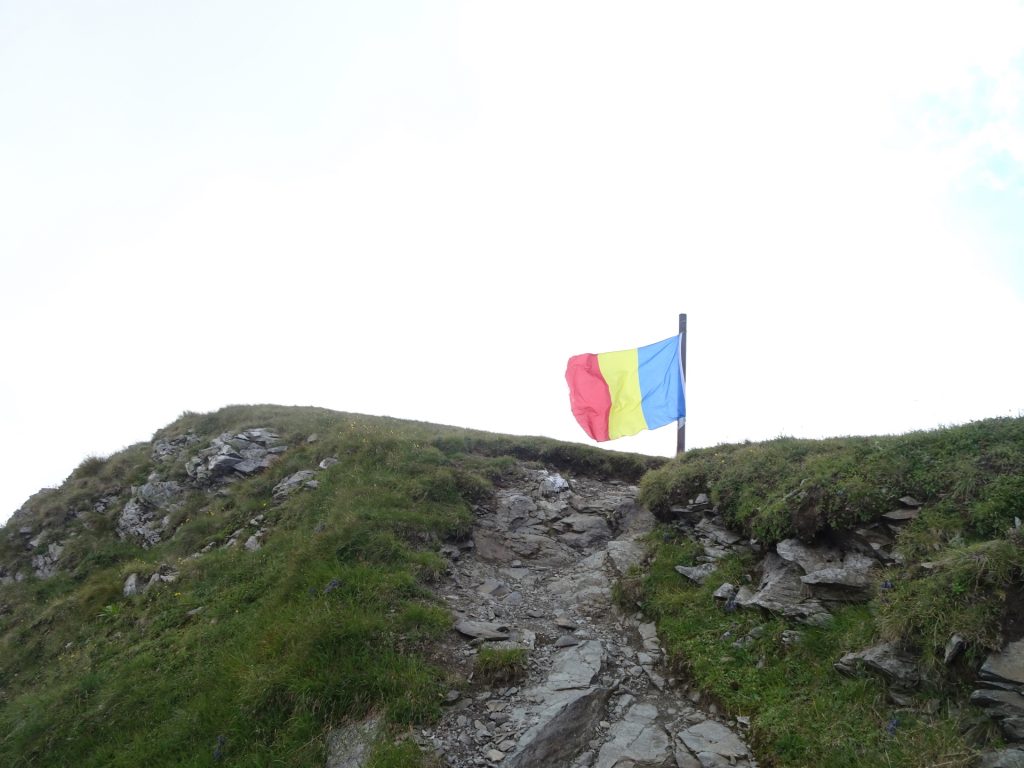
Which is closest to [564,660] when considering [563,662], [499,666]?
[563,662]

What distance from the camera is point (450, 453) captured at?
1614 centimetres

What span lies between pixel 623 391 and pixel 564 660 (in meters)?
9.79

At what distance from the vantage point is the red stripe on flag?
55.5 feet

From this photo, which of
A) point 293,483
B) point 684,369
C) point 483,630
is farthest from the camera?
point 684,369

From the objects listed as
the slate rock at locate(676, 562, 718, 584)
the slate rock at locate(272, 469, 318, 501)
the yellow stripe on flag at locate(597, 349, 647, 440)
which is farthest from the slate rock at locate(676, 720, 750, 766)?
the slate rock at locate(272, 469, 318, 501)

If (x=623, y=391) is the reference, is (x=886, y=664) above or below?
below

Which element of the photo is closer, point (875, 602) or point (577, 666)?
point (875, 602)

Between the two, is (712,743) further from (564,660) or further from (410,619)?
(410,619)

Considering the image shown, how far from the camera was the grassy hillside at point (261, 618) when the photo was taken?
298 inches

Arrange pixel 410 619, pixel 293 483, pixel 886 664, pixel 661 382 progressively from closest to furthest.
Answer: pixel 886 664, pixel 410 619, pixel 293 483, pixel 661 382

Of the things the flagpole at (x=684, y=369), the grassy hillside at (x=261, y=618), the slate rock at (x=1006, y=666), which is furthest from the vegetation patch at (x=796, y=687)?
the flagpole at (x=684, y=369)

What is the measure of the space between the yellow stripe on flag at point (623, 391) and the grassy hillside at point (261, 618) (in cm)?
105

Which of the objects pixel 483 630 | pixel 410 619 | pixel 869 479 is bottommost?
pixel 483 630

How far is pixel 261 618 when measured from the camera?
31.6 feet
